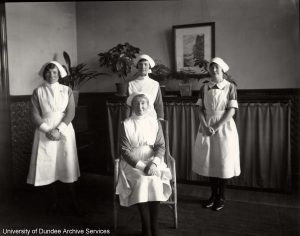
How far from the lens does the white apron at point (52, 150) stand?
269 cm

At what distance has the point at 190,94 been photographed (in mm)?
3859

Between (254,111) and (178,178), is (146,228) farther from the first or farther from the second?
(254,111)

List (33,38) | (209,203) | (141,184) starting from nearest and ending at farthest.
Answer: (141,184)
(209,203)
(33,38)

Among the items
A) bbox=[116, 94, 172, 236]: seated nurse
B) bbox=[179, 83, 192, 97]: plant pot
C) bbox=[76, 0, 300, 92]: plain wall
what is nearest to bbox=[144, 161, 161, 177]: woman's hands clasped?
bbox=[116, 94, 172, 236]: seated nurse

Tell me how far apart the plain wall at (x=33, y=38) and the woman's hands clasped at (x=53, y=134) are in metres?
1.18

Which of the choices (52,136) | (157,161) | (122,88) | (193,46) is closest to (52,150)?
(52,136)

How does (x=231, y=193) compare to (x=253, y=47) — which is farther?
(x=253, y=47)

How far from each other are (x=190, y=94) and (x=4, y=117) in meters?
2.25

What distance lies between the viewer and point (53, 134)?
2.65 m

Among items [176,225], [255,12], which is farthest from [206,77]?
[176,225]

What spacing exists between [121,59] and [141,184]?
224cm

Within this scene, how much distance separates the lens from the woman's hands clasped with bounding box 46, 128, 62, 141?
8.70 ft

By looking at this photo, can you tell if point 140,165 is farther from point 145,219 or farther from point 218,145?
point 218,145

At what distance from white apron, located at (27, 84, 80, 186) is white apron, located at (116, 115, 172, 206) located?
0.60 m
